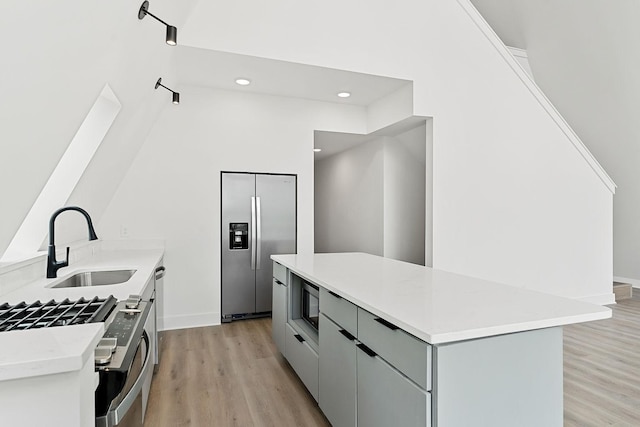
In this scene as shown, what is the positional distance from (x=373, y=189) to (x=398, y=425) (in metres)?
4.54

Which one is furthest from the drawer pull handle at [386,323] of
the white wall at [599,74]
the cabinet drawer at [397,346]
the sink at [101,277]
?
the white wall at [599,74]

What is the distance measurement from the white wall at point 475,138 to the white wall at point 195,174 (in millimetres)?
1043

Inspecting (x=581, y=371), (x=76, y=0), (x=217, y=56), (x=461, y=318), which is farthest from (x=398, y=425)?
(x=217, y=56)

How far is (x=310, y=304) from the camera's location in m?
2.58

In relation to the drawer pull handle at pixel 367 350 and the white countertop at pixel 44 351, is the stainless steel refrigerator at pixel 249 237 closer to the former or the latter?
the drawer pull handle at pixel 367 350

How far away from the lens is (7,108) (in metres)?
1.22

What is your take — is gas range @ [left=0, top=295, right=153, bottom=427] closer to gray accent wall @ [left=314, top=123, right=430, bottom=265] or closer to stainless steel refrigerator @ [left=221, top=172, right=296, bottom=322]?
stainless steel refrigerator @ [left=221, top=172, right=296, bottom=322]

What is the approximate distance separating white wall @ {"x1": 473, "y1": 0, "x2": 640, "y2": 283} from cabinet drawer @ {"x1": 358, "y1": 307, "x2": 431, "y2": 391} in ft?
17.0

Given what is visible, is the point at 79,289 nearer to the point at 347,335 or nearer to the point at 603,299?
the point at 347,335

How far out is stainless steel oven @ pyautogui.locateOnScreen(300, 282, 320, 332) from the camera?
2.41m

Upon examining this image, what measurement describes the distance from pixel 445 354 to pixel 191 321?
11.3ft

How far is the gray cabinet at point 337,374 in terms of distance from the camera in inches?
70.4

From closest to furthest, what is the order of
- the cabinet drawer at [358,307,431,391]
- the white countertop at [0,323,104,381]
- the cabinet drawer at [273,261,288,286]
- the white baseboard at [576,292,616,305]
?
1. the white countertop at [0,323,104,381]
2. the cabinet drawer at [358,307,431,391]
3. the cabinet drawer at [273,261,288,286]
4. the white baseboard at [576,292,616,305]

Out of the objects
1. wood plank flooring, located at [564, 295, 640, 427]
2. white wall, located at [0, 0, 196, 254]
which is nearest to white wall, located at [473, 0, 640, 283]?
wood plank flooring, located at [564, 295, 640, 427]
